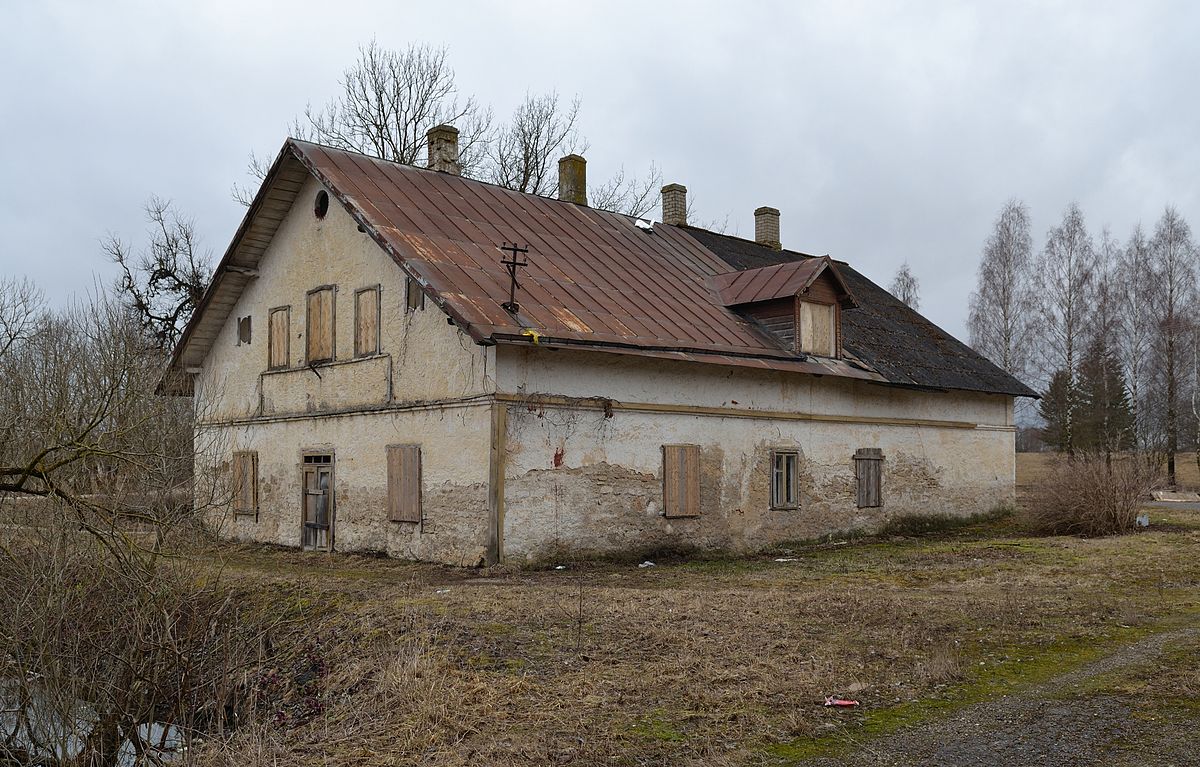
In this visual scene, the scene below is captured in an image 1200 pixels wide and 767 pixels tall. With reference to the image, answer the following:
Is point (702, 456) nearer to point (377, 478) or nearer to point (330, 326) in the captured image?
point (377, 478)

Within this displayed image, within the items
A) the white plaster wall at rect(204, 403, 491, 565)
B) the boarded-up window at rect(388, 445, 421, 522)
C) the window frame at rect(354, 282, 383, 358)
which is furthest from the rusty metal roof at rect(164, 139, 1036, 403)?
the boarded-up window at rect(388, 445, 421, 522)

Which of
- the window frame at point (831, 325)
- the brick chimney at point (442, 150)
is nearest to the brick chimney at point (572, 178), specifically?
the brick chimney at point (442, 150)

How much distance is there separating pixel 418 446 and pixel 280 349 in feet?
15.3

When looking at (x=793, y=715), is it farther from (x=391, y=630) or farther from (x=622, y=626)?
(x=391, y=630)

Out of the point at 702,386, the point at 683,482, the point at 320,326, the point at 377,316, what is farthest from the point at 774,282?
the point at 320,326

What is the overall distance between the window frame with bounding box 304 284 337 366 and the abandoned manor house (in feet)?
0.13

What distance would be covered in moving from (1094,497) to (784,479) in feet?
18.7

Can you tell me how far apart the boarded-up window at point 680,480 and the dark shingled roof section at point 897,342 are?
480 centimetres

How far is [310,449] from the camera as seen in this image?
16609 millimetres

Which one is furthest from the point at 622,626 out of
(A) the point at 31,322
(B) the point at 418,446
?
(A) the point at 31,322

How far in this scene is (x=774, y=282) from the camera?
17.4 metres

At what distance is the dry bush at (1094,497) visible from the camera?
57.8 ft

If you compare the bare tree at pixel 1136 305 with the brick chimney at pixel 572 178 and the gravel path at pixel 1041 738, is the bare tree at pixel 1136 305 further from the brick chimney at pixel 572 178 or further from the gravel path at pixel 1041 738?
the gravel path at pixel 1041 738

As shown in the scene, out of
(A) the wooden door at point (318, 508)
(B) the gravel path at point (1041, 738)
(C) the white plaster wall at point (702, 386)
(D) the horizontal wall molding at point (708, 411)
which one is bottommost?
(B) the gravel path at point (1041, 738)
